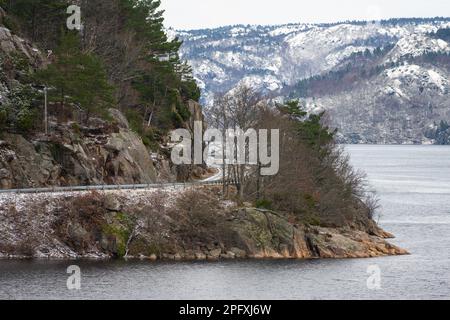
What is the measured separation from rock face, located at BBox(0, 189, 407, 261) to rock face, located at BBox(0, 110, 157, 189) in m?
5.48

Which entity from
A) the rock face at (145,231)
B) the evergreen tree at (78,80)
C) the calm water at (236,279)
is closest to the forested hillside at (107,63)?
the evergreen tree at (78,80)

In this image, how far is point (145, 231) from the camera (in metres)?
67.7

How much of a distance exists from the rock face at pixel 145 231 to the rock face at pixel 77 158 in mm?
5480

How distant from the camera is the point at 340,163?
340ft

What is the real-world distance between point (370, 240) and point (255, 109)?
1645cm

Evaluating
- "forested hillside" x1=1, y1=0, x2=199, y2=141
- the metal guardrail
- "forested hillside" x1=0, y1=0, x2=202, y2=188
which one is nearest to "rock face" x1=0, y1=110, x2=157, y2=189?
"forested hillside" x1=0, y1=0, x2=202, y2=188

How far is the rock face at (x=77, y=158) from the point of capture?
2773 inches

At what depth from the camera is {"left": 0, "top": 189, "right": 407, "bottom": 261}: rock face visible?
64.4 m

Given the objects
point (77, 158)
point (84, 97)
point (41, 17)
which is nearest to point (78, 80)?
point (84, 97)

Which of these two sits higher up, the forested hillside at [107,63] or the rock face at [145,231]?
the forested hillside at [107,63]

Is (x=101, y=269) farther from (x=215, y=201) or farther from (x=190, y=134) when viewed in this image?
(x=190, y=134)

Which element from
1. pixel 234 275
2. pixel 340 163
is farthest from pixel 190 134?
pixel 234 275

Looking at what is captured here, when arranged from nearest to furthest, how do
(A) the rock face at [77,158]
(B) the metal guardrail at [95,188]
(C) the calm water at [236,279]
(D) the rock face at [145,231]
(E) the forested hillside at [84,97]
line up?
(C) the calm water at [236,279] → (D) the rock face at [145,231] → (B) the metal guardrail at [95,188] → (A) the rock face at [77,158] → (E) the forested hillside at [84,97]

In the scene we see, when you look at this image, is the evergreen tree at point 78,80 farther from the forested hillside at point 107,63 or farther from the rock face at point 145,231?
the rock face at point 145,231
